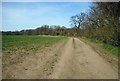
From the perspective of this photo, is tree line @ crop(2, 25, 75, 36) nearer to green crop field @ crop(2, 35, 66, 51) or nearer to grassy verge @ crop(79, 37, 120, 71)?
green crop field @ crop(2, 35, 66, 51)

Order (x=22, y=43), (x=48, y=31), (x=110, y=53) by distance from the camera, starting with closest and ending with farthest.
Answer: (x=110, y=53) < (x=22, y=43) < (x=48, y=31)

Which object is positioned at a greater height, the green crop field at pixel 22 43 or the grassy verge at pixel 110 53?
the grassy verge at pixel 110 53


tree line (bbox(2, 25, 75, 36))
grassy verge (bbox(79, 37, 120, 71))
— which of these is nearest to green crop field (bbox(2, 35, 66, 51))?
grassy verge (bbox(79, 37, 120, 71))

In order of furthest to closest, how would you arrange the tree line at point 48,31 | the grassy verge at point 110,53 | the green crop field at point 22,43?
the tree line at point 48,31 → the green crop field at point 22,43 → the grassy verge at point 110,53

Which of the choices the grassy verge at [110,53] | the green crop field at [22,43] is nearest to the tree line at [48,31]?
the green crop field at [22,43]

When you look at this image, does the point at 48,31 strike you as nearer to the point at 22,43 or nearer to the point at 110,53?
the point at 22,43

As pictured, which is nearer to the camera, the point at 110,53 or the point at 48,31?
the point at 110,53

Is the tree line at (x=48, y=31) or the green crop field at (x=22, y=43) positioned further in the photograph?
the tree line at (x=48, y=31)

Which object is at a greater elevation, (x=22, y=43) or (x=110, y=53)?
(x=110, y=53)

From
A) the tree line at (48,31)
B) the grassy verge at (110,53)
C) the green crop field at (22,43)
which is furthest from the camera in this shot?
the tree line at (48,31)

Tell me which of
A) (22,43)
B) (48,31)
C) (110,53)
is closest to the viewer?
(110,53)

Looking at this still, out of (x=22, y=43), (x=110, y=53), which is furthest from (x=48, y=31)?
(x=110, y=53)

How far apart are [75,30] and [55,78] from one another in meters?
109

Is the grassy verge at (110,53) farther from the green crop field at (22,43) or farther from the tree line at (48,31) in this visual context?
the tree line at (48,31)
